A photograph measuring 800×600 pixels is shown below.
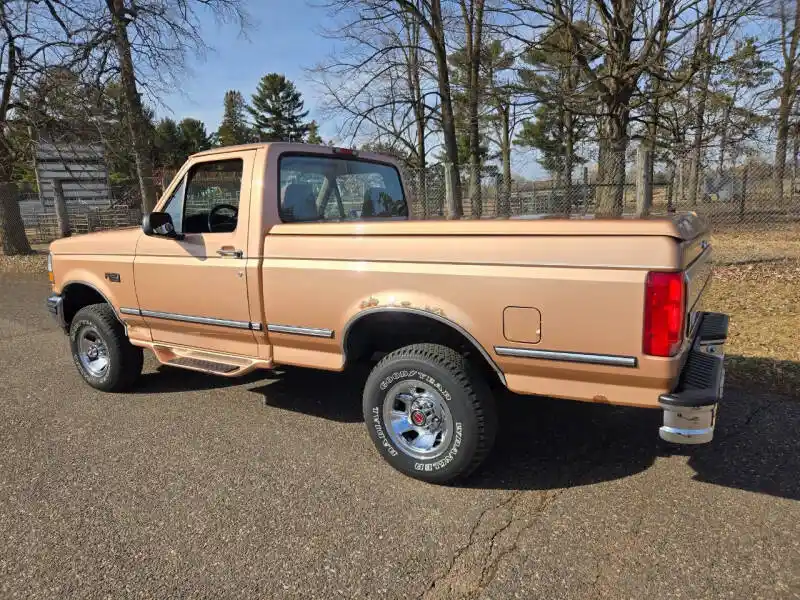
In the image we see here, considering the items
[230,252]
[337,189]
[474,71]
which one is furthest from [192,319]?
[474,71]

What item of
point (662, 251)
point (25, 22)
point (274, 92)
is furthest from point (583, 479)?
point (274, 92)

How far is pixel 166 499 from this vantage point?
126 inches

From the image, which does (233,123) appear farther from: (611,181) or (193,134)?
(611,181)

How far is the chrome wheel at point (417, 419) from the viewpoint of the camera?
10.5 ft

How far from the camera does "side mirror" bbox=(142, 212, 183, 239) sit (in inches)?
156

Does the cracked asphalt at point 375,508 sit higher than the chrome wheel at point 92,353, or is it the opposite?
the chrome wheel at point 92,353

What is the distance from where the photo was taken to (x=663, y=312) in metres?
2.52

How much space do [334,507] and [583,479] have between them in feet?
4.69

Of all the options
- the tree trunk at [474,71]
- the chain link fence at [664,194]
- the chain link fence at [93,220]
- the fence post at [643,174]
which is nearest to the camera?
the fence post at [643,174]

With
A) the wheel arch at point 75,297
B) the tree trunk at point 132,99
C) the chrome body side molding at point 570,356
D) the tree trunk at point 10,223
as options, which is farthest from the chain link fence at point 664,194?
the chrome body side molding at point 570,356

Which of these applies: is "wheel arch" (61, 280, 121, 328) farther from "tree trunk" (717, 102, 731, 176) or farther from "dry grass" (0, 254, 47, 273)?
"tree trunk" (717, 102, 731, 176)

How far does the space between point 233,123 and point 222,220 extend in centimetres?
7079

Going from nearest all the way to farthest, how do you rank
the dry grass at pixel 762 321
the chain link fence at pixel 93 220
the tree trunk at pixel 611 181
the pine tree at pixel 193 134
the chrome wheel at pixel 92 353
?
the dry grass at pixel 762 321 → the chrome wheel at pixel 92 353 → the tree trunk at pixel 611 181 → the chain link fence at pixel 93 220 → the pine tree at pixel 193 134

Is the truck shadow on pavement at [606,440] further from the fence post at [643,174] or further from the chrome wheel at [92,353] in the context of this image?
the fence post at [643,174]
